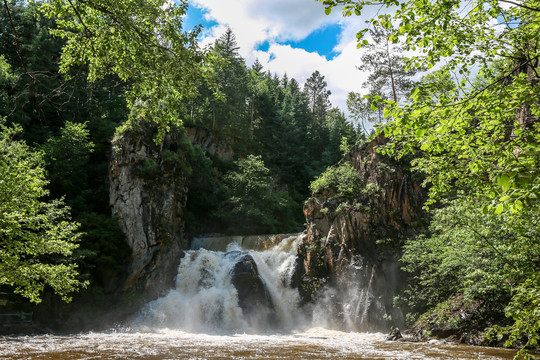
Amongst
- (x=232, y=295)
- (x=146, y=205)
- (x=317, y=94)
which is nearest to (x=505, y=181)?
(x=232, y=295)

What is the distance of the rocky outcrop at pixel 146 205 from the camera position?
20969mm

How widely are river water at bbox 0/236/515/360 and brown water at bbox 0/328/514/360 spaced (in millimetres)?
31

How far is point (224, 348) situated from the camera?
497 inches

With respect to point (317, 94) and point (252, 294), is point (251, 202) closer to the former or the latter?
point (252, 294)

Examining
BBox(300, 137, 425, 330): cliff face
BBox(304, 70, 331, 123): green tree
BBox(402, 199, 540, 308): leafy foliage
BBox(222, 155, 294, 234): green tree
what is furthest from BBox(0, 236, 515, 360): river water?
BBox(304, 70, 331, 123): green tree

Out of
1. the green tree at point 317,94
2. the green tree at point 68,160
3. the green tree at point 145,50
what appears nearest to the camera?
the green tree at point 145,50

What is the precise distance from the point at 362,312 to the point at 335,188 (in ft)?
24.4

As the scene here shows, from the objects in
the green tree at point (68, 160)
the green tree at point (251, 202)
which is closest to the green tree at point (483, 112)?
the green tree at point (68, 160)

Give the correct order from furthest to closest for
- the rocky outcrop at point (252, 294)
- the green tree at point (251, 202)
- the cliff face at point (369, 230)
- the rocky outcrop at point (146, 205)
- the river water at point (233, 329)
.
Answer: the green tree at point (251, 202), the rocky outcrop at point (146, 205), the rocky outcrop at point (252, 294), the cliff face at point (369, 230), the river water at point (233, 329)

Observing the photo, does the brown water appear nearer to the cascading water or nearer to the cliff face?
the cascading water

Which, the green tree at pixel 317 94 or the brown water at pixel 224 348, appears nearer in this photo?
the brown water at pixel 224 348

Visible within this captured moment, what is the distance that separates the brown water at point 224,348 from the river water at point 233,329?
3cm

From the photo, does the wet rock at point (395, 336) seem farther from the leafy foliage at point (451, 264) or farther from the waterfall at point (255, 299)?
the waterfall at point (255, 299)

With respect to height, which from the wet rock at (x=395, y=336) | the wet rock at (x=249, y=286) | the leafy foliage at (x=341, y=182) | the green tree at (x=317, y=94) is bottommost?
the wet rock at (x=395, y=336)
